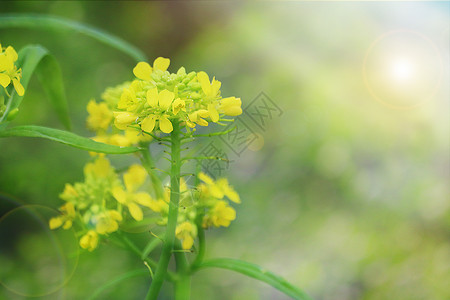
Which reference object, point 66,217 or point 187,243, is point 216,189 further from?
point 66,217

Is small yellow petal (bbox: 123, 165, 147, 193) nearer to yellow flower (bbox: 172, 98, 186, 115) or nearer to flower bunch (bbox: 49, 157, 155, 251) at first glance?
flower bunch (bbox: 49, 157, 155, 251)

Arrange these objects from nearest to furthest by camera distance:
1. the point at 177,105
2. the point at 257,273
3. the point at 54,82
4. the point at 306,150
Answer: the point at 177,105 < the point at 257,273 < the point at 54,82 < the point at 306,150

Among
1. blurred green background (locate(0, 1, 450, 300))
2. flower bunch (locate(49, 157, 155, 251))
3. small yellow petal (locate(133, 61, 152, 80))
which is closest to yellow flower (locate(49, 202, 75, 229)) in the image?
flower bunch (locate(49, 157, 155, 251))

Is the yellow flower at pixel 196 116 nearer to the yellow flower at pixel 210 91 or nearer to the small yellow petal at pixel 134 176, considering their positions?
the yellow flower at pixel 210 91

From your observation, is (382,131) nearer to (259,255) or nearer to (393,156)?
→ (393,156)

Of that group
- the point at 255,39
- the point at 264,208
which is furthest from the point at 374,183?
the point at 255,39

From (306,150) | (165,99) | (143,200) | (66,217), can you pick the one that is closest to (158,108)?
(165,99)
